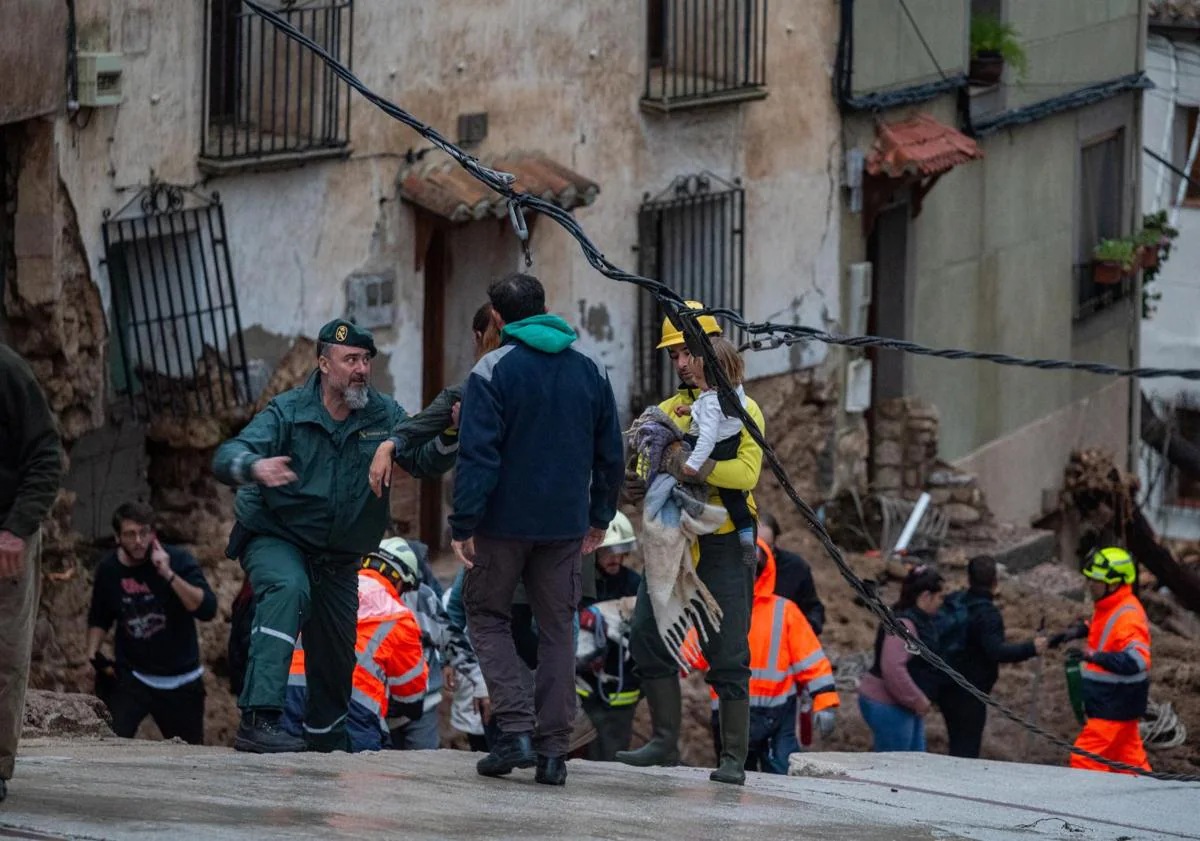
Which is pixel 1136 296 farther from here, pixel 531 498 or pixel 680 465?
pixel 531 498

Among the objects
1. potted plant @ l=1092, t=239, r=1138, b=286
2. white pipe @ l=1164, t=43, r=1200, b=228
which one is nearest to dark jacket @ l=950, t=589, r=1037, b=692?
potted plant @ l=1092, t=239, r=1138, b=286

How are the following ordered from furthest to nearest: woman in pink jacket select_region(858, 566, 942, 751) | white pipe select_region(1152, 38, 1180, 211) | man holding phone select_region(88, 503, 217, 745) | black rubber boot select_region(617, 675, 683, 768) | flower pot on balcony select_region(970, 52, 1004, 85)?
white pipe select_region(1152, 38, 1180, 211), flower pot on balcony select_region(970, 52, 1004, 85), woman in pink jacket select_region(858, 566, 942, 751), man holding phone select_region(88, 503, 217, 745), black rubber boot select_region(617, 675, 683, 768)

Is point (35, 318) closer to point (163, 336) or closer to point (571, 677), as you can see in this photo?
point (163, 336)

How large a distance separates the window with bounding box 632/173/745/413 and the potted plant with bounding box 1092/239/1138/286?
7.09 m

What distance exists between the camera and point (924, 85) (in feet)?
64.5

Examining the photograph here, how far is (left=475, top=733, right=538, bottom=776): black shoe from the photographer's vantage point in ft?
26.7

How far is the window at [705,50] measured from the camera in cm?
1711

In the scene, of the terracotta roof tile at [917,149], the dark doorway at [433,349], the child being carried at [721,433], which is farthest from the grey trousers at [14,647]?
the terracotta roof tile at [917,149]

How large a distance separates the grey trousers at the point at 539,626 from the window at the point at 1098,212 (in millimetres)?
16257

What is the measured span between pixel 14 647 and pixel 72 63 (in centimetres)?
628

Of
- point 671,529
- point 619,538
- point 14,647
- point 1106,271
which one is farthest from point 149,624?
point 1106,271

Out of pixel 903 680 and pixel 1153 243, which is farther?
pixel 1153 243

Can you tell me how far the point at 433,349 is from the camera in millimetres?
16047

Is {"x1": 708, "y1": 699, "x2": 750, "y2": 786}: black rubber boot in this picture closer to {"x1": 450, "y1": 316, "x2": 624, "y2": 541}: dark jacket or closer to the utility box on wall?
{"x1": 450, "y1": 316, "x2": 624, "y2": 541}: dark jacket
